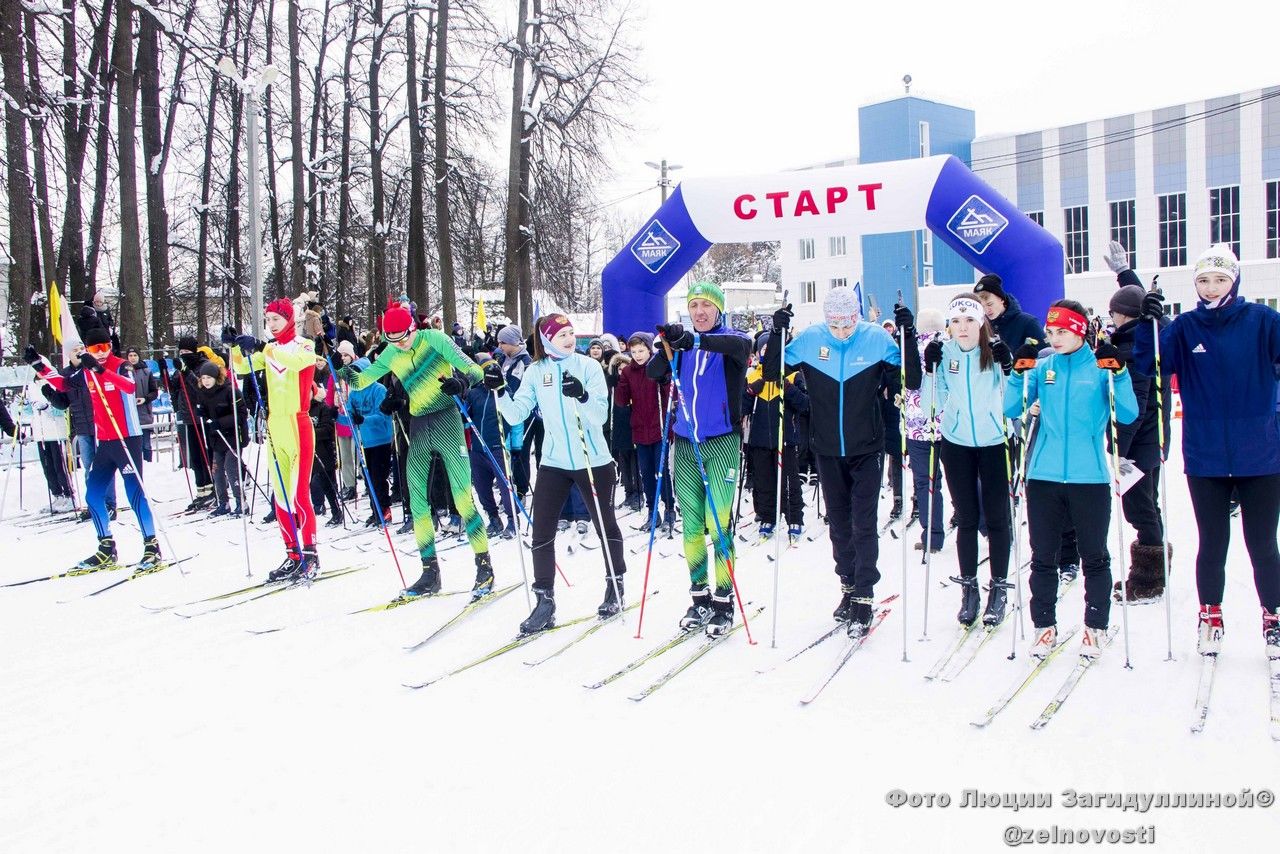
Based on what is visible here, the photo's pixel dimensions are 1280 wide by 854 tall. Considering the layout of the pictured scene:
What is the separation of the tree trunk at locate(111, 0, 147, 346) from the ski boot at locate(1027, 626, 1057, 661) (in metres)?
13.2

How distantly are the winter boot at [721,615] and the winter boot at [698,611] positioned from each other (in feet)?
0.11

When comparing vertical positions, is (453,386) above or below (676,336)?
below

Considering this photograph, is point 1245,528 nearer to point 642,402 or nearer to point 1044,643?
point 1044,643

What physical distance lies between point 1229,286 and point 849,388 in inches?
66.6

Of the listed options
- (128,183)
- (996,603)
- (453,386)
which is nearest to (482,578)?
(453,386)

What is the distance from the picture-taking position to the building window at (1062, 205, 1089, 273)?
35.5 m

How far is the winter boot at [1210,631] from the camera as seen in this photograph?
4.10 m

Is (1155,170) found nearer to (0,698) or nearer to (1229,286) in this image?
(1229,286)

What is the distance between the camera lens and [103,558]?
23.9ft

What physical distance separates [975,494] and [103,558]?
6.54 m

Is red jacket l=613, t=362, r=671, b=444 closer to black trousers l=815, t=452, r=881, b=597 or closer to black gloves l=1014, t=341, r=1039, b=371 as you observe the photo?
black trousers l=815, t=452, r=881, b=597

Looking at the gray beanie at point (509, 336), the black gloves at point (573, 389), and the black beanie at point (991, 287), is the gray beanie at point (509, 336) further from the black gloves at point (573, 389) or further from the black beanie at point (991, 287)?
the black beanie at point (991, 287)

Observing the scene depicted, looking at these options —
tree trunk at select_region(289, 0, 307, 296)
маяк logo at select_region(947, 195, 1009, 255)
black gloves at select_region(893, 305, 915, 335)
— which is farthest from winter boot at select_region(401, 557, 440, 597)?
tree trunk at select_region(289, 0, 307, 296)

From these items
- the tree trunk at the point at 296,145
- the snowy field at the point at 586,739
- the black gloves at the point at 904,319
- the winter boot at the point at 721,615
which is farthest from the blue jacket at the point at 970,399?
the tree trunk at the point at 296,145
